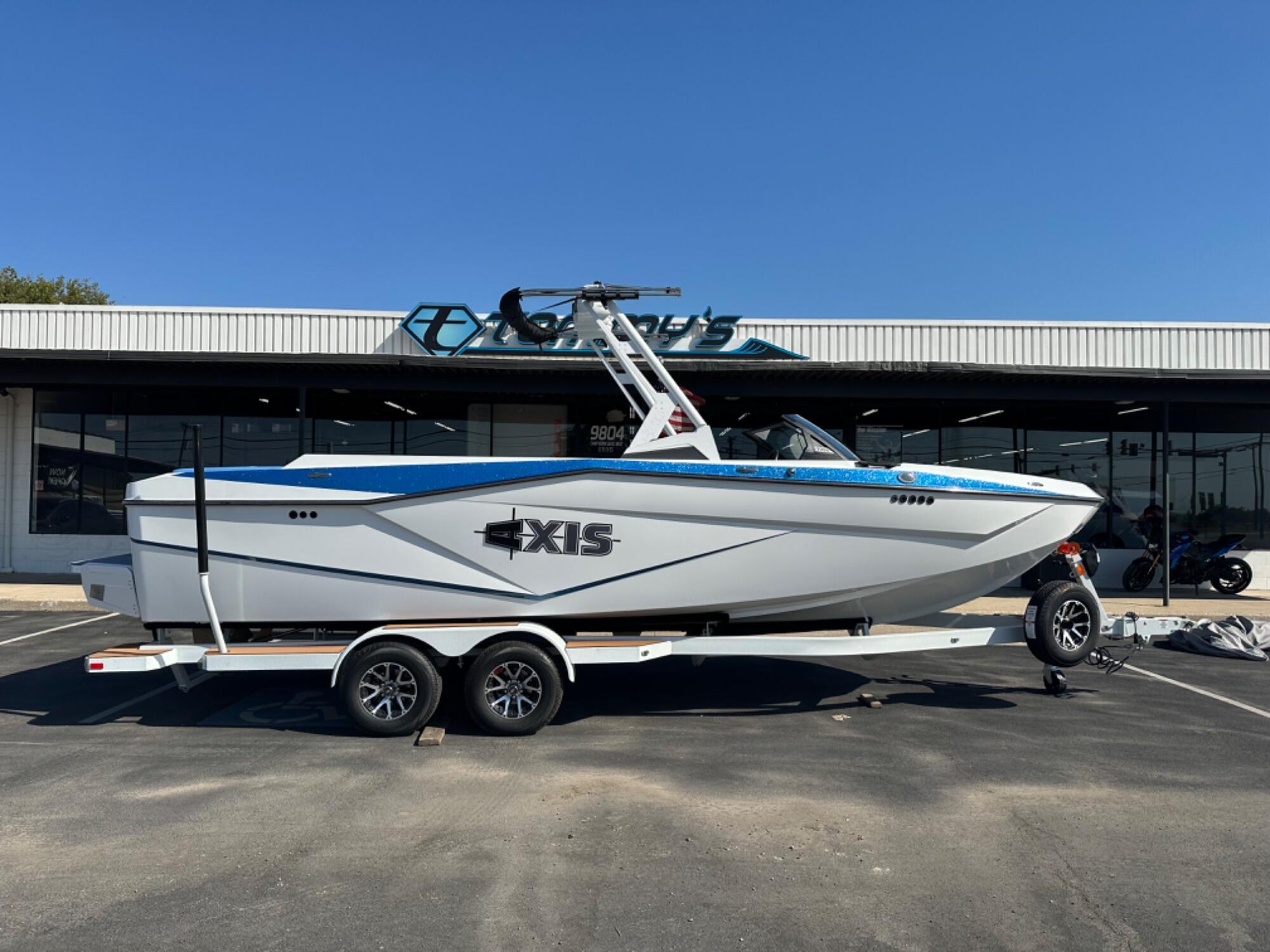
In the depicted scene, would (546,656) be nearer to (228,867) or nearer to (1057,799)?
(228,867)

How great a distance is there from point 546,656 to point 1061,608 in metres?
4.03

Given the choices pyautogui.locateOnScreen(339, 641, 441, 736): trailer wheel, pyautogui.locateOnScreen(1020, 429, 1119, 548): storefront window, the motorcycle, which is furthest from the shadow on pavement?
the motorcycle

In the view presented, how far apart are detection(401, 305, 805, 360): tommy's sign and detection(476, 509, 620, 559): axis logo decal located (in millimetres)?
8733

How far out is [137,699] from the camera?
6.82 m

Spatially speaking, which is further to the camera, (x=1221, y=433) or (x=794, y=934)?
(x=1221, y=433)

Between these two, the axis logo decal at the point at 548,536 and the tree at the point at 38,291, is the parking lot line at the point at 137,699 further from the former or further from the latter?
the tree at the point at 38,291

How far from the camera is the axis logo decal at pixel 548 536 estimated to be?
19.5ft

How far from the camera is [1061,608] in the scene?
21.5 ft

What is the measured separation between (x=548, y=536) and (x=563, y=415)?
936 cm

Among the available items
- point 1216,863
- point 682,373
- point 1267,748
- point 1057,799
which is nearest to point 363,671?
point 1057,799

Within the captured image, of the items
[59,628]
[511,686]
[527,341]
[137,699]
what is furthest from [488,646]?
[527,341]

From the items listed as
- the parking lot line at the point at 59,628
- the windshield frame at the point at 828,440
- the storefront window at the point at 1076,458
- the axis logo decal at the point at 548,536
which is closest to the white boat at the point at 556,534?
the axis logo decal at the point at 548,536

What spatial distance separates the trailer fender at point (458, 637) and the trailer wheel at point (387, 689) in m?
0.06

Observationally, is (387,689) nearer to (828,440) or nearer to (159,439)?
(828,440)
